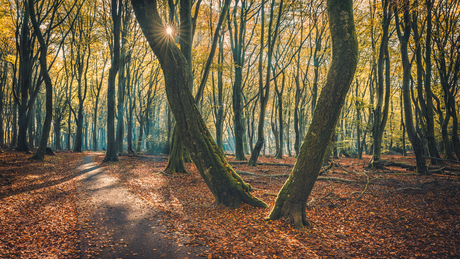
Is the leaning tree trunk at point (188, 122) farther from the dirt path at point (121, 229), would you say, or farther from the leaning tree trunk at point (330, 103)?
the dirt path at point (121, 229)

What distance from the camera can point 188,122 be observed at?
573 cm

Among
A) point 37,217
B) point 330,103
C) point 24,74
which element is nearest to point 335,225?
point 330,103

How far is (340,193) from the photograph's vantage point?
716 centimetres

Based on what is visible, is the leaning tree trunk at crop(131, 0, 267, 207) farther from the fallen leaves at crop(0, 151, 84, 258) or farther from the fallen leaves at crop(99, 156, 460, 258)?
the fallen leaves at crop(0, 151, 84, 258)

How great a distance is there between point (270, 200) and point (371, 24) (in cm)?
1186

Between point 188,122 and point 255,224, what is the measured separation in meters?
2.93

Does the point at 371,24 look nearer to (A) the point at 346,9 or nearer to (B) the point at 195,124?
(A) the point at 346,9

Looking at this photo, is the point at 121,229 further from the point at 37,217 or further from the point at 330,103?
the point at 330,103

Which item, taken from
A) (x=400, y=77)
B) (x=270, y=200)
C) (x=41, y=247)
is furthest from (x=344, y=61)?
(x=400, y=77)

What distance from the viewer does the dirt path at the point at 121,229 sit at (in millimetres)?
3518

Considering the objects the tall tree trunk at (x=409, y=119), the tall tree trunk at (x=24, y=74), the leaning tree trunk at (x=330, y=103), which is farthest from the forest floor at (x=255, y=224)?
the tall tree trunk at (x=24, y=74)

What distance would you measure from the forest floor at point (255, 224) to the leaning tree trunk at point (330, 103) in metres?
0.77

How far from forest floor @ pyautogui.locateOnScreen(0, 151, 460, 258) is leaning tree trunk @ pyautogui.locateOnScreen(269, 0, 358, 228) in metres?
0.77

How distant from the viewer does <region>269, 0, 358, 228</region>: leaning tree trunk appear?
4176 mm
